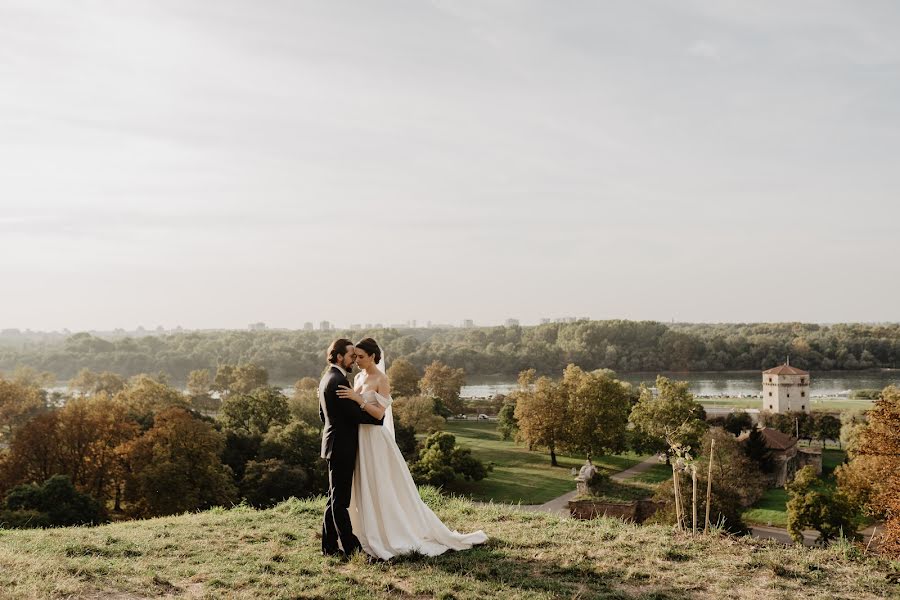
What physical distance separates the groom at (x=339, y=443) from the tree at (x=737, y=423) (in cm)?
4206

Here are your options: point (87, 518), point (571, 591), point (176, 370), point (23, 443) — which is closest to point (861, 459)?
point (571, 591)

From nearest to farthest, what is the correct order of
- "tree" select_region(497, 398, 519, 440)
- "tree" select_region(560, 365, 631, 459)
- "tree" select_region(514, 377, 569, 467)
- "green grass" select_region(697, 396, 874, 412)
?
"tree" select_region(560, 365, 631, 459), "tree" select_region(514, 377, 569, 467), "tree" select_region(497, 398, 519, 440), "green grass" select_region(697, 396, 874, 412)

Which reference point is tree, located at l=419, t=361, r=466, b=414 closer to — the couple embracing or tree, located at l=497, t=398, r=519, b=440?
tree, located at l=497, t=398, r=519, b=440

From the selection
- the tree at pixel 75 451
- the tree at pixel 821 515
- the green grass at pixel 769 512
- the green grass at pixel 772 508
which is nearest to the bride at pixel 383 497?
the tree at pixel 821 515

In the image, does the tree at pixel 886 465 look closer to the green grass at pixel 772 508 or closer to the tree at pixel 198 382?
the green grass at pixel 772 508

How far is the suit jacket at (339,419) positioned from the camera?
20.2ft

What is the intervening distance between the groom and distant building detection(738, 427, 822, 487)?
105 feet

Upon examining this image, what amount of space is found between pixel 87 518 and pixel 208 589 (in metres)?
15.3

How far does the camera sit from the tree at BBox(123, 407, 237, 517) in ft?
71.4

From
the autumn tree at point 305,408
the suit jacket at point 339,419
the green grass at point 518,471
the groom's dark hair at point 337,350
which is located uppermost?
the groom's dark hair at point 337,350

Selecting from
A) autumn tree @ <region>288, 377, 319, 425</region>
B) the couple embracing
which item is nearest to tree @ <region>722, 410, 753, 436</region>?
autumn tree @ <region>288, 377, 319, 425</region>

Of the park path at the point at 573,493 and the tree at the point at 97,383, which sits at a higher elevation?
the tree at the point at 97,383

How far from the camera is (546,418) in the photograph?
118ft

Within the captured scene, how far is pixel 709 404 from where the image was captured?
59000 mm
